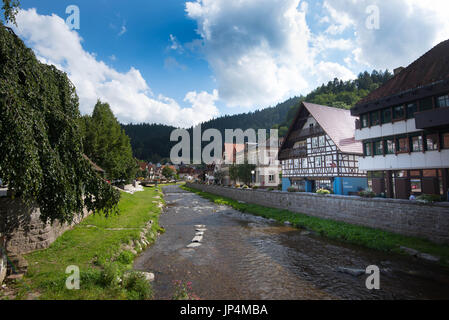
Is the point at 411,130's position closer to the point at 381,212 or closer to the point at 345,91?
the point at 381,212

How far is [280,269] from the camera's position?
11.2 m

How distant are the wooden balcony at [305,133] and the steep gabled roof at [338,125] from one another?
1.26 m

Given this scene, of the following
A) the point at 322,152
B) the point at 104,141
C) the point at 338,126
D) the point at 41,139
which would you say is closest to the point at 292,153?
the point at 322,152

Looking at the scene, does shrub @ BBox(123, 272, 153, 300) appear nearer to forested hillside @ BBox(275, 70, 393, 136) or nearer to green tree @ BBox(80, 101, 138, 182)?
green tree @ BBox(80, 101, 138, 182)

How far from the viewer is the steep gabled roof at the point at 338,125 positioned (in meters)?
29.1

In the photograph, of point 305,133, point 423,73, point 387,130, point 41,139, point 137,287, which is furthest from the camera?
point 305,133

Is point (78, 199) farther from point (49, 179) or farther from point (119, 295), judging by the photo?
point (119, 295)

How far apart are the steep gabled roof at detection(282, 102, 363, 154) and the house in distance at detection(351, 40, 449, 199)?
202 inches

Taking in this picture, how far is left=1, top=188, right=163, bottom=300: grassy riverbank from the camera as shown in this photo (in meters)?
7.12

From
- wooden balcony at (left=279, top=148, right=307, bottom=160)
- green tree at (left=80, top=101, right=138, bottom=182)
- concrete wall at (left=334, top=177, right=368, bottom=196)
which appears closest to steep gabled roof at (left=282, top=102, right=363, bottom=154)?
concrete wall at (left=334, top=177, right=368, bottom=196)

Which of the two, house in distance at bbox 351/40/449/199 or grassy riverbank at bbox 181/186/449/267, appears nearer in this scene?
grassy riverbank at bbox 181/186/449/267

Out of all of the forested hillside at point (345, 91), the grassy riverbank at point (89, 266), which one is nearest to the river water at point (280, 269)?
the grassy riverbank at point (89, 266)

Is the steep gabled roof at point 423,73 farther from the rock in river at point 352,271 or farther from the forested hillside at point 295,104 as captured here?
the forested hillside at point 295,104

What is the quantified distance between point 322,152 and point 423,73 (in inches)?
535
